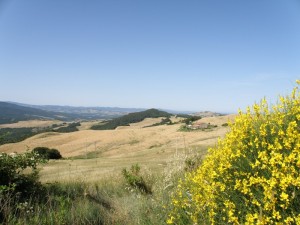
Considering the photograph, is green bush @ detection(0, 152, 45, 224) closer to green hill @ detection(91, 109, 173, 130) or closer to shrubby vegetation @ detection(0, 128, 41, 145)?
shrubby vegetation @ detection(0, 128, 41, 145)

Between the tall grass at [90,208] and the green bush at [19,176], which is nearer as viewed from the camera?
the tall grass at [90,208]

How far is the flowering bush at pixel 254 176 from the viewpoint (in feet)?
11.4

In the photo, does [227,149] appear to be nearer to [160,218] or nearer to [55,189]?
[160,218]

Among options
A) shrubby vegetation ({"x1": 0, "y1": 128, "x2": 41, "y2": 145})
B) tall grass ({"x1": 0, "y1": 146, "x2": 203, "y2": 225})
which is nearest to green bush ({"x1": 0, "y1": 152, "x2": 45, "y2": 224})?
tall grass ({"x1": 0, "y1": 146, "x2": 203, "y2": 225})

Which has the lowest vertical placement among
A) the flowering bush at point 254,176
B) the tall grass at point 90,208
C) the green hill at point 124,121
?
the green hill at point 124,121

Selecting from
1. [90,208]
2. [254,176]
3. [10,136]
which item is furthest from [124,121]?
[254,176]

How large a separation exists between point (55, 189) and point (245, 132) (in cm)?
606

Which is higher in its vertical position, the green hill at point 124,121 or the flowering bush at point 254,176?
the flowering bush at point 254,176

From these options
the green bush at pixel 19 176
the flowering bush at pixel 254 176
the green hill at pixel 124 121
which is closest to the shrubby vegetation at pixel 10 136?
the green bush at pixel 19 176

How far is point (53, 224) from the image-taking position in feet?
19.4

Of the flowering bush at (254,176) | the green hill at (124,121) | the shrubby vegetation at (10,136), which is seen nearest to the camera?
the flowering bush at (254,176)

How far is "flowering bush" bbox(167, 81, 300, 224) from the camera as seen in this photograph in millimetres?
3486

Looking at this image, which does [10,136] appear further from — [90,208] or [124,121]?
[90,208]

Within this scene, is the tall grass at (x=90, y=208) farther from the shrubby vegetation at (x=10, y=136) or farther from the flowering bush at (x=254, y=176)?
the shrubby vegetation at (x=10, y=136)
